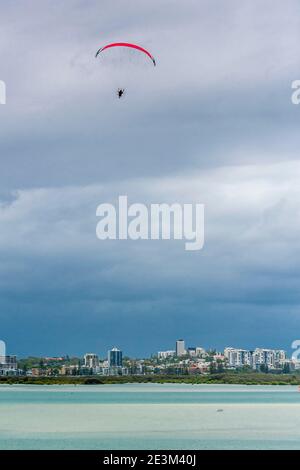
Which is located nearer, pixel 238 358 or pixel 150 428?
pixel 150 428

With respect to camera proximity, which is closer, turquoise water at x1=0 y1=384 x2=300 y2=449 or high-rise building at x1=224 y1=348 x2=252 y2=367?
turquoise water at x1=0 y1=384 x2=300 y2=449

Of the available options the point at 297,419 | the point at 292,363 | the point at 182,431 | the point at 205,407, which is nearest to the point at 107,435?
the point at 182,431

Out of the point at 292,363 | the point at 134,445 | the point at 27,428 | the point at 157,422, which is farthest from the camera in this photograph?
the point at 292,363

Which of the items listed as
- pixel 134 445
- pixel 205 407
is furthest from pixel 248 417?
pixel 134 445

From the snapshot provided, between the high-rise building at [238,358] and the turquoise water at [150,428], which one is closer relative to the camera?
the turquoise water at [150,428]

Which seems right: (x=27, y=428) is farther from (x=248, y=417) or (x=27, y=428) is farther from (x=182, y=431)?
(x=248, y=417)
